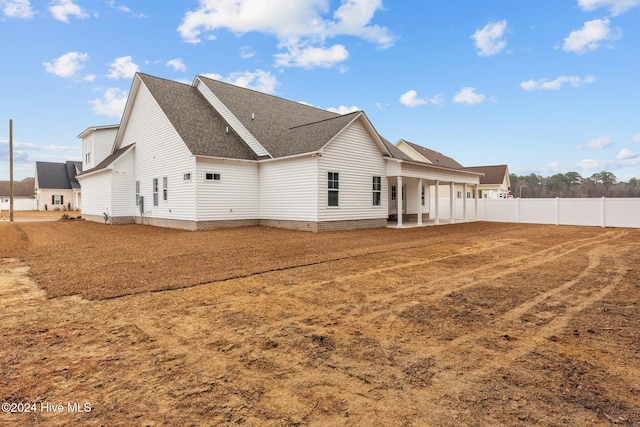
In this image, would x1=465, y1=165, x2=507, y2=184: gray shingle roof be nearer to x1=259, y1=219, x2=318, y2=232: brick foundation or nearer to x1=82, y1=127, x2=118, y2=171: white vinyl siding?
x1=259, y1=219, x2=318, y2=232: brick foundation

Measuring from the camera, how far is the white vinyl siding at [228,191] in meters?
15.9

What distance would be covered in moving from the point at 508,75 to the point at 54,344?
885 inches

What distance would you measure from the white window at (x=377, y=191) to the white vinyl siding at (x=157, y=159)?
30.8 ft

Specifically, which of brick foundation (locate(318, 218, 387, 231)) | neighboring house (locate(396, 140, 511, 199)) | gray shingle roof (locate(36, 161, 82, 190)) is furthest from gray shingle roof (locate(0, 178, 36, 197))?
brick foundation (locate(318, 218, 387, 231))

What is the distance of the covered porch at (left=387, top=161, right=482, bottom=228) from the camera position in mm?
18562

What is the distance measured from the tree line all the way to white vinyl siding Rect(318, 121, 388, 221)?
58.5 meters

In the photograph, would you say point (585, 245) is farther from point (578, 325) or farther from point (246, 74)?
point (246, 74)

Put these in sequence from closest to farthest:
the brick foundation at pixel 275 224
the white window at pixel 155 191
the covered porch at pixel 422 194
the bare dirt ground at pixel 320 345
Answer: the bare dirt ground at pixel 320 345 → the brick foundation at pixel 275 224 → the covered porch at pixel 422 194 → the white window at pixel 155 191

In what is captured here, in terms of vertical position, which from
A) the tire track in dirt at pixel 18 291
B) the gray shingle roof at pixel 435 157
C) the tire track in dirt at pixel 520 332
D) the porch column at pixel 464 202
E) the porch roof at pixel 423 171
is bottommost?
the tire track in dirt at pixel 520 332

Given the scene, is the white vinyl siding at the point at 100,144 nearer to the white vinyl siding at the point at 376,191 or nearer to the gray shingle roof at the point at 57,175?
the white vinyl siding at the point at 376,191

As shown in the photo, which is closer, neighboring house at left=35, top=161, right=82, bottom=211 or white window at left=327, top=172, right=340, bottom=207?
white window at left=327, top=172, right=340, bottom=207

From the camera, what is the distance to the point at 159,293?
220 inches

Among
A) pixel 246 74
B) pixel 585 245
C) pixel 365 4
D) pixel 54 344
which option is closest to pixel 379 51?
pixel 365 4

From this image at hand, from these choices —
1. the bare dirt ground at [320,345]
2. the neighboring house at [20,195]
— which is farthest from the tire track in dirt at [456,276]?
the neighboring house at [20,195]
